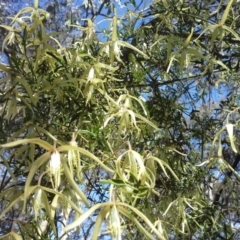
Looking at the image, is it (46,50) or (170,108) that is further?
(170,108)

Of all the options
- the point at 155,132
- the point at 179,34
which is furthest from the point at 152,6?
the point at 155,132

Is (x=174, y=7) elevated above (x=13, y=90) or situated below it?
above

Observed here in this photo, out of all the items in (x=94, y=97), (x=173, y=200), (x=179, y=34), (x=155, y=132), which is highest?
(x=179, y=34)

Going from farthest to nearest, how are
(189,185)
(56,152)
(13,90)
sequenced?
1. (189,185)
2. (13,90)
3. (56,152)

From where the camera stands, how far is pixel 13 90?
90cm

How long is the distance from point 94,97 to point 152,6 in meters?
0.46

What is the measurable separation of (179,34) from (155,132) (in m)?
0.26

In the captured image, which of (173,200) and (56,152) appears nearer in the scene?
(56,152)

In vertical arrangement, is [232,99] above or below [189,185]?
above

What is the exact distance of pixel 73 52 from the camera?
1110 mm

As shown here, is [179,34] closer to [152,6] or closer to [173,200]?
[152,6]

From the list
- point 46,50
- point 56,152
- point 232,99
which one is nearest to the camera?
point 56,152

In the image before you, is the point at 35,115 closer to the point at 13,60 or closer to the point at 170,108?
the point at 13,60

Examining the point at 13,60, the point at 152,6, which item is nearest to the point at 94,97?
the point at 13,60
